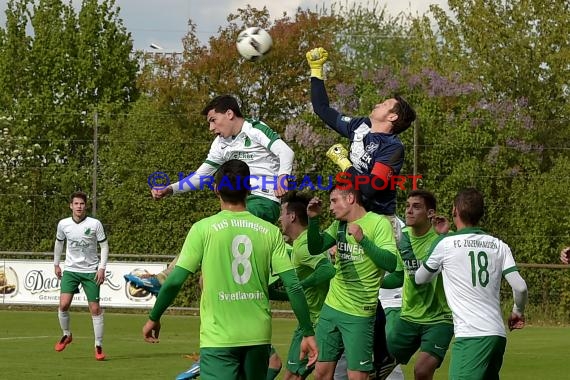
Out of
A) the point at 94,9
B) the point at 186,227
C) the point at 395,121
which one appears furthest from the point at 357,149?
the point at 94,9

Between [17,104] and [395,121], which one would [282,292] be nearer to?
[395,121]

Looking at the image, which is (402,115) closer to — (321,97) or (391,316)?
(321,97)

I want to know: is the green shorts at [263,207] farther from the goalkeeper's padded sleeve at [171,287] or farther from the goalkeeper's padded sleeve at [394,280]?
the goalkeeper's padded sleeve at [171,287]

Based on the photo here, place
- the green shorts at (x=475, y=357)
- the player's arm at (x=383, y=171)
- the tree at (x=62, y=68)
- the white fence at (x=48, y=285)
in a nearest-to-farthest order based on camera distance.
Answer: the green shorts at (x=475, y=357) → the player's arm at (x=383, y=171) → the white fence at (x=48, y=285) → the tree at (x=62, y=68)

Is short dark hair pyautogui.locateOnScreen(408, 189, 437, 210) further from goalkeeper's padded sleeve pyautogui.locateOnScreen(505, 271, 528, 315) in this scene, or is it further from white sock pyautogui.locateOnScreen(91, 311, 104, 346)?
white sock pyautogui.locateOnScreen(91, 311, 104, 346)

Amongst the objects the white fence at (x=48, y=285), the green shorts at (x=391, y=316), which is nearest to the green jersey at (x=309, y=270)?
the green shorts at (x=391, y=316)

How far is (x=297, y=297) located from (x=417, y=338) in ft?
12.3

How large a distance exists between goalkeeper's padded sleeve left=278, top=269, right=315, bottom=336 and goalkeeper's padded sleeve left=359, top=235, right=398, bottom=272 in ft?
6.25

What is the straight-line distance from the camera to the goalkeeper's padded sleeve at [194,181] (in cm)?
1207

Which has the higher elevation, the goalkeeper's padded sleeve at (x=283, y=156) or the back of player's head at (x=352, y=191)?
the goalkeeper's padded sleeve at (x=283, y=156)

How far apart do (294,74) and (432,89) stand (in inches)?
229

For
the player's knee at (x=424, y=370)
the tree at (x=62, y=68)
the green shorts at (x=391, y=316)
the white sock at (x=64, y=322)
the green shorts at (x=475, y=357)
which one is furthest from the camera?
the tree at (x=62, y=68)

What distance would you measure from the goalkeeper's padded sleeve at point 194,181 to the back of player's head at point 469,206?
3.43 m

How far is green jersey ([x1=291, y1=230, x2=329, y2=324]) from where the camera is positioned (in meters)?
11.9
